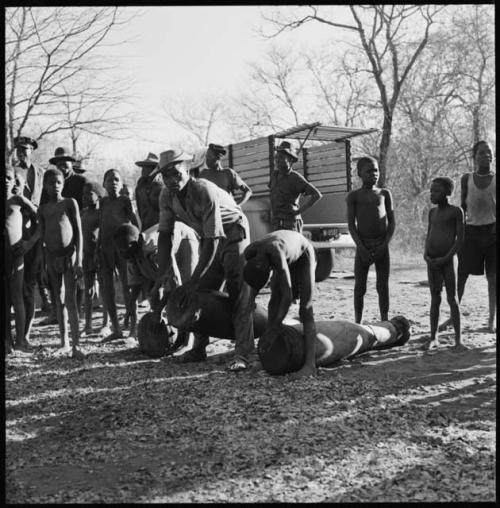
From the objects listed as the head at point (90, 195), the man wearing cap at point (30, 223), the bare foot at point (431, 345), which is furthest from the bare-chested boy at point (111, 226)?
the bare foot at point (431, 345)

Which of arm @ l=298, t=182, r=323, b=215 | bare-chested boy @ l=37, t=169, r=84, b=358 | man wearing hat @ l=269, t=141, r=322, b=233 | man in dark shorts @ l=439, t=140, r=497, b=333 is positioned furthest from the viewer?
man wearing hat @ l=269, t=141, r=322, b=233

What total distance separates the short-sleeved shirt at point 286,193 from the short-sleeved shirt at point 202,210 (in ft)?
9.36

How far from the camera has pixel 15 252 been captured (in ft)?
23.0

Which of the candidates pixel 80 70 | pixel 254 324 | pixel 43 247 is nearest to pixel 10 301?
pixel 43 247

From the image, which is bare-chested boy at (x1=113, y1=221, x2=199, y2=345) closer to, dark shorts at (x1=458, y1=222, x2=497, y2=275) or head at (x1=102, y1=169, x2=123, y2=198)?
head at (x1=102, y1=169, x2=123, y2=198)

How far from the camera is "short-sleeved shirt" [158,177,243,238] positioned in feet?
19.4

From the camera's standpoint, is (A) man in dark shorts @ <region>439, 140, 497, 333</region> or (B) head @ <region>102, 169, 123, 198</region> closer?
(A) man in dark shorts @ <region>439, 140, 497, 333</region>

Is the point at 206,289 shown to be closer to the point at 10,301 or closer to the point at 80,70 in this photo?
the point at 10,301

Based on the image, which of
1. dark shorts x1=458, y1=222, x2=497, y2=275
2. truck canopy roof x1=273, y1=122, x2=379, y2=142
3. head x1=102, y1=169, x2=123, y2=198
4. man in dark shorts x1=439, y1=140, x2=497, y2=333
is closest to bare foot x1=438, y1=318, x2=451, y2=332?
man in dark shorts x1=439, y1=140, x2=497, y2=333

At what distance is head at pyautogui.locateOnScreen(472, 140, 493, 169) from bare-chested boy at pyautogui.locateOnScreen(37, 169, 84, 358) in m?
4.36

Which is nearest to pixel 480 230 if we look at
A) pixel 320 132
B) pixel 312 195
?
Result: pixel 312 195

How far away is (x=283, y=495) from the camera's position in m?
3.21

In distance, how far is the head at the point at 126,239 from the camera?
751 centimetres

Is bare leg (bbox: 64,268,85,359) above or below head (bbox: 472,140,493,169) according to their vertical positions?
below
